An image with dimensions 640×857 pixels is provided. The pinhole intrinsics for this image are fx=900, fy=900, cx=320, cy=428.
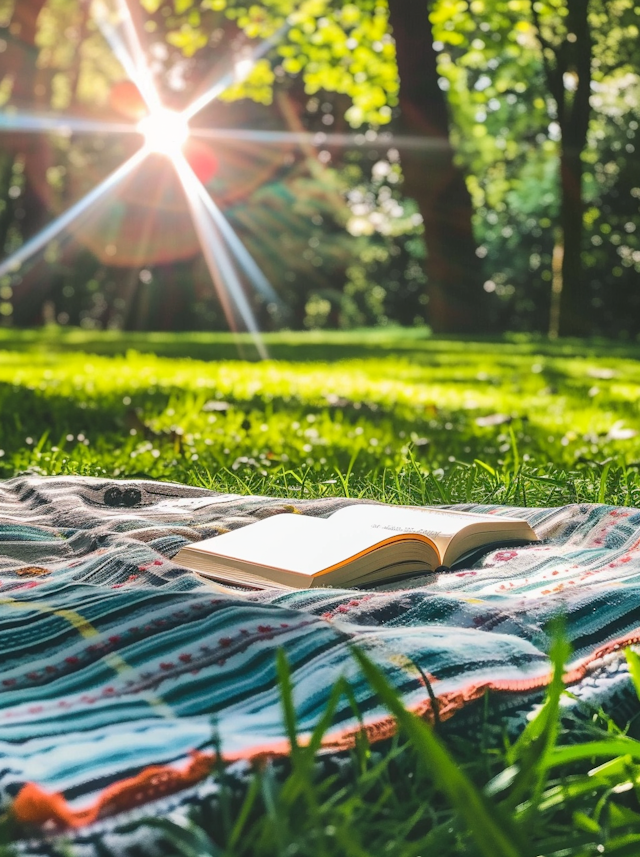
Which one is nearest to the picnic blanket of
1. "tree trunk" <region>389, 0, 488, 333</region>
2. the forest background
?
"tree trunk" <region>389, 0, 488, 333</region>

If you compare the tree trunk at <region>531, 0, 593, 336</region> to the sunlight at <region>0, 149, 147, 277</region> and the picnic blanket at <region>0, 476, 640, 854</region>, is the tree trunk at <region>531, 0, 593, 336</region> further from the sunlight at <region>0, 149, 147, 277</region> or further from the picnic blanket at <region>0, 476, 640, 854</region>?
the picnic blanket at <region>0, 476, 640, 854</region>

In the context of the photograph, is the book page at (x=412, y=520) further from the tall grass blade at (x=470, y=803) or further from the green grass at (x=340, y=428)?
the tall grass blade at (x=470, y=803)

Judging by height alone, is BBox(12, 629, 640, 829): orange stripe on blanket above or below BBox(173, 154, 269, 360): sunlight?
below

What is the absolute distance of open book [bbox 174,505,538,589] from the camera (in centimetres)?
170

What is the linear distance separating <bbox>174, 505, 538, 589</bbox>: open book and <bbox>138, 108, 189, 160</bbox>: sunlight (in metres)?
18.5

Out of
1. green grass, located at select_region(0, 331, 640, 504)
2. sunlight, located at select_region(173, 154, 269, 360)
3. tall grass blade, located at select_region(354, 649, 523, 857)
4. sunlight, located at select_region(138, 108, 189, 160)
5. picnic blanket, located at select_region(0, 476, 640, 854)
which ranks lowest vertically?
green grass, located at select_region(0, 331, 640, 504)

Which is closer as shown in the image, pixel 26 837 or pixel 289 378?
pixel 26 837

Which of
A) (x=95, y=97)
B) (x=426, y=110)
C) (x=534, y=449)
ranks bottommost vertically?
(x=534, y=449)

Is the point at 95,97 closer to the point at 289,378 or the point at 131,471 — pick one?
the point at 289,378

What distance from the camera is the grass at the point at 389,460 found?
890 millimetres

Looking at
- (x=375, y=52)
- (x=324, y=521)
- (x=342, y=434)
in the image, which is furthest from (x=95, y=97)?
(x=324, y=521)

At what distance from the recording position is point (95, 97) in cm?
2808

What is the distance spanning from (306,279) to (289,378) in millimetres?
17447

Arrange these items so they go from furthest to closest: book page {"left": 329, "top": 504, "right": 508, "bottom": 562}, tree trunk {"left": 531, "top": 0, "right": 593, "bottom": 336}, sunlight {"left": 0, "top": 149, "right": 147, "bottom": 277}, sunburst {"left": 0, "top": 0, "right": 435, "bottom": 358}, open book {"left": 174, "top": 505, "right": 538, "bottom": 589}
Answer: sunlight {"left": 0, "top": 149, "right": 147, "bottom": 277} < sunburst {"left": 0, "top": 0, "right": 435, "bottom": 358} < tree trunk {"left": 531, "top": 0, "right": 593, "bottom": 336} < book page {"left": 329, "top": 504, "right": 508, "bottom": 562} < open book {"left": 174, "top": 505, "right": 538, "bottom": 589}
